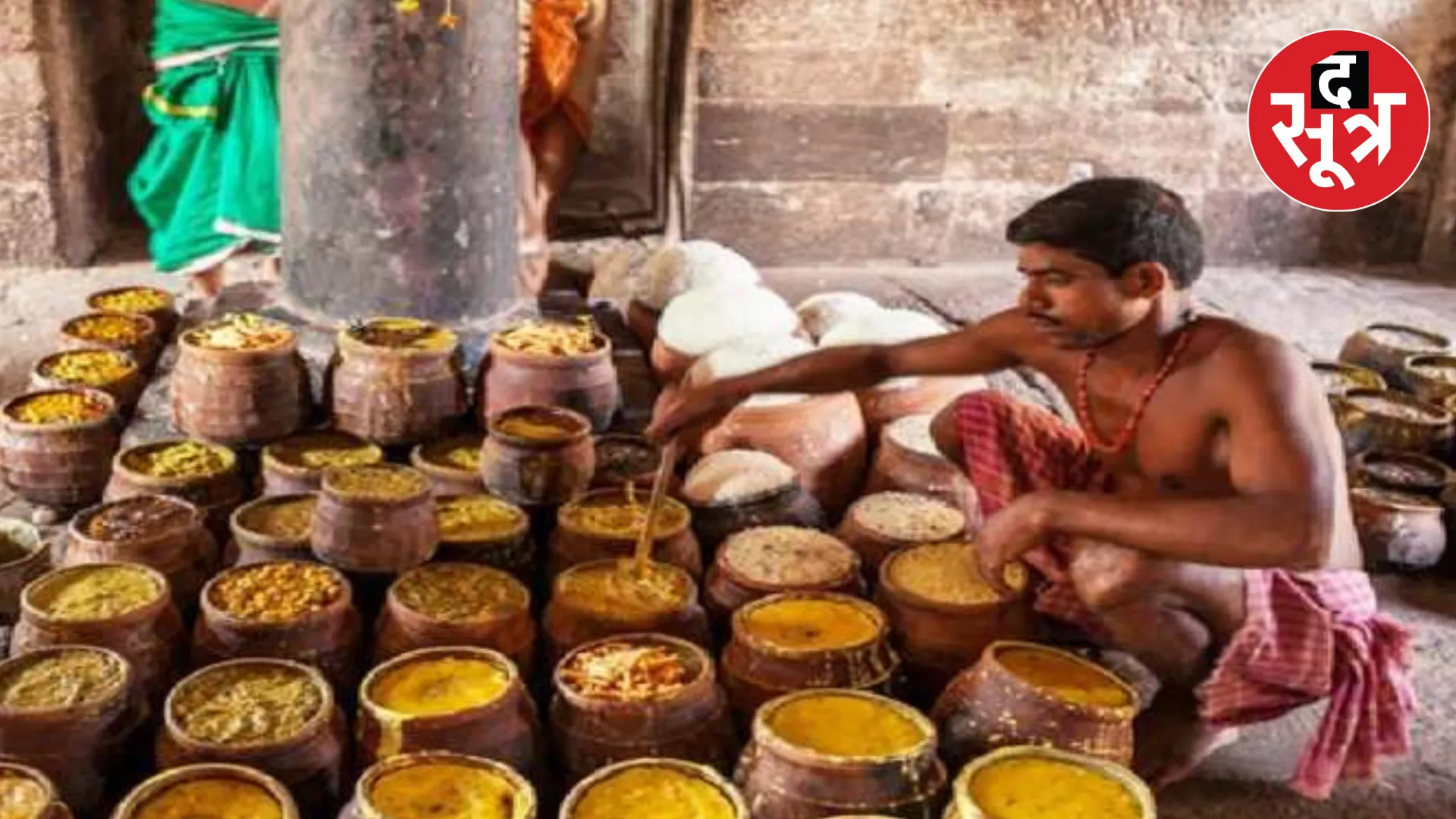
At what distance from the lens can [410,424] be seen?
355 cm

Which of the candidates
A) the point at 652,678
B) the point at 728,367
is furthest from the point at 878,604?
the point at 728,367

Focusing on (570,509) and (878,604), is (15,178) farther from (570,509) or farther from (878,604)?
(878,604)

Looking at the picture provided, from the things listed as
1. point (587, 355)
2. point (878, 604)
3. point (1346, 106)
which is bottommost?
point (878, 604)

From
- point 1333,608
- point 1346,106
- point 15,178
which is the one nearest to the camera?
point 1333,608

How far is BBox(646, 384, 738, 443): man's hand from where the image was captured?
305 centimetres

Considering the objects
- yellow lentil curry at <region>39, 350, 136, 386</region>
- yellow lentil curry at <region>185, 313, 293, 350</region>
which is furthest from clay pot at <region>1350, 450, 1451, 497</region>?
yellow lentil curry at <region>39, 350, 136, 386</region>

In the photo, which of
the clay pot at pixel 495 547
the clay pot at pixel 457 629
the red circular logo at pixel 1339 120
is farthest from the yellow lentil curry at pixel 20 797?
the red circular logo at pixel 1339 120

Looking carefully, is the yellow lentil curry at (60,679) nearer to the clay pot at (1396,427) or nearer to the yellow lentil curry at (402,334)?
the yellow lentil curry at (402,334)

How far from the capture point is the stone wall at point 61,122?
5.53 m

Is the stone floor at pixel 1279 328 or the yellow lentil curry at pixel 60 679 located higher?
the yellow lentil curry at pixel 60 679

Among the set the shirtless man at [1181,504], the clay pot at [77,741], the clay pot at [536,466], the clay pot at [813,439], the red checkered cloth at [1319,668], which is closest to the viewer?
the clay pot at [77,741]

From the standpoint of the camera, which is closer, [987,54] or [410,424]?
[410,424]

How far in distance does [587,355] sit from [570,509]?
545mm

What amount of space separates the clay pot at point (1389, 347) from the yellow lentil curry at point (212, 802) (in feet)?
11.7
